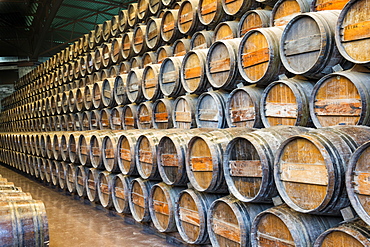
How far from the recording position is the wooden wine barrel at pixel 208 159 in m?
4.27

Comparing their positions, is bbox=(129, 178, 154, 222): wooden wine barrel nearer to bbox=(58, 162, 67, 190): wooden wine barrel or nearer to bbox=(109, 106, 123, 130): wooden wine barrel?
bbox=(109, 106, 123, 130): wooden wine barrel

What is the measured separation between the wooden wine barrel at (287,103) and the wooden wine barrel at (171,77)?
1.94 meters

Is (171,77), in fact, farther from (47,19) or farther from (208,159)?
(47,19)

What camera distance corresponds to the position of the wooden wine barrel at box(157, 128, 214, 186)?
16.4ft

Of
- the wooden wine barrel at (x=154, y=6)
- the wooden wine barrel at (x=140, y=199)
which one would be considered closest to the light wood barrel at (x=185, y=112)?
the wooden wine barrel at (x=140, y=199)

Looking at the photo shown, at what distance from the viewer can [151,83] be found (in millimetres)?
6594

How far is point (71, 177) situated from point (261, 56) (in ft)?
20.0

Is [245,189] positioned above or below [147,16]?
below

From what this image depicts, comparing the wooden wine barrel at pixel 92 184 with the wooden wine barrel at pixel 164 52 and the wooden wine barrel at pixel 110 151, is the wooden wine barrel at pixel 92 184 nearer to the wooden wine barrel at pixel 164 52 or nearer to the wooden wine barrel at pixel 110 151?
the wooden wine barrel at pixel 110 151

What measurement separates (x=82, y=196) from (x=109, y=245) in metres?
3.15

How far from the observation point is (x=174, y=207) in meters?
5.26

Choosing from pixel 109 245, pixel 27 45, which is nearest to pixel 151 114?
pixel 109 245

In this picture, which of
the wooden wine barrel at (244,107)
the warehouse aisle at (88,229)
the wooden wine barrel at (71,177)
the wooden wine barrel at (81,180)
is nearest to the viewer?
the wooden wine barrel at (244,107)

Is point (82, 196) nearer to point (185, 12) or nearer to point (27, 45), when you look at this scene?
point (185, 12)
